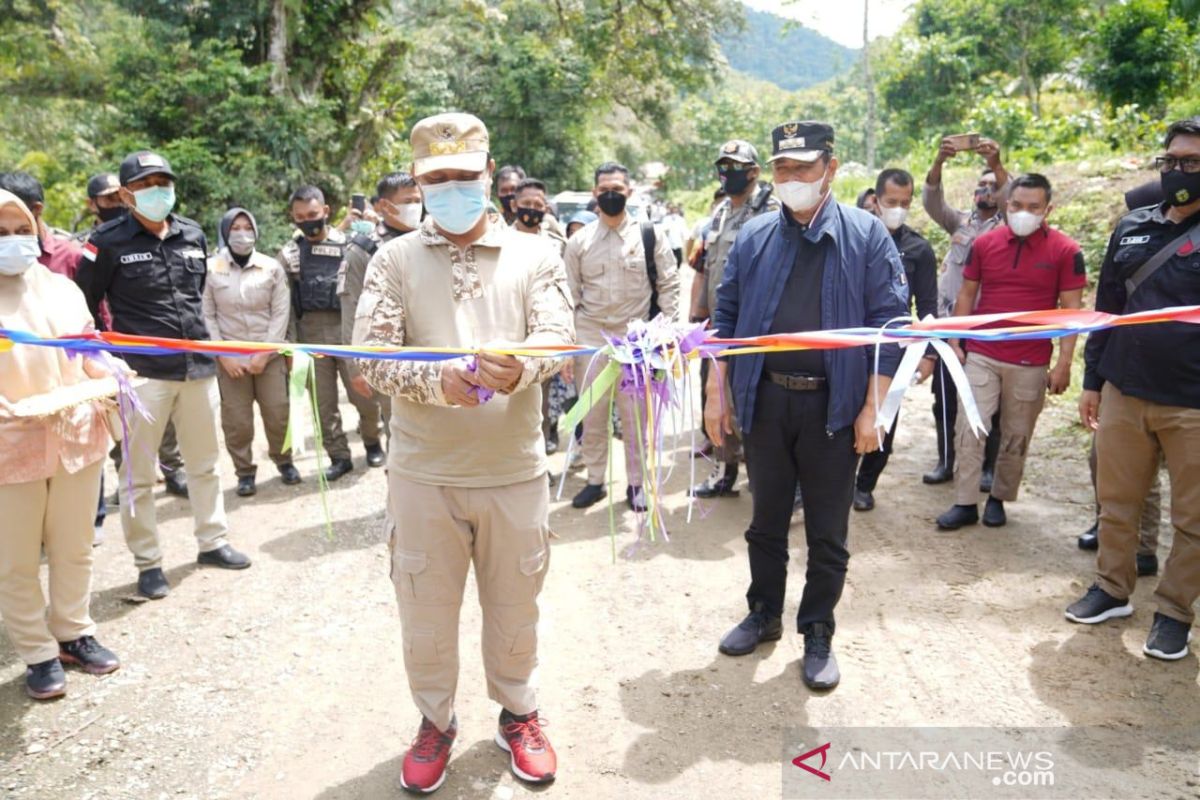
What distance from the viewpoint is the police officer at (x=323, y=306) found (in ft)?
22.8

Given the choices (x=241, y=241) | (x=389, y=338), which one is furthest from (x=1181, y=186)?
(x=241, y=241)

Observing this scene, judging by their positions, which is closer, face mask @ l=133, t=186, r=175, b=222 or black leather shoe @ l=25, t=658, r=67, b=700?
black leather shoe @ l=25, t=658, r=67, b=700

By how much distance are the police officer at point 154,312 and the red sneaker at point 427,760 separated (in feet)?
7.98

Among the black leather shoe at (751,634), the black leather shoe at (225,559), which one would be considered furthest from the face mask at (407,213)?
the black leather shoe at (751,634)

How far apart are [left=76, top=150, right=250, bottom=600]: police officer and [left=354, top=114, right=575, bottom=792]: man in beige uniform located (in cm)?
242

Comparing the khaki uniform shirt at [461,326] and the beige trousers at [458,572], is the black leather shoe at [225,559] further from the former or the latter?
the khaki uniform shirt at [461,326]

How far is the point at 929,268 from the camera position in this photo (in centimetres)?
561

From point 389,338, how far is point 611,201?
319 cm

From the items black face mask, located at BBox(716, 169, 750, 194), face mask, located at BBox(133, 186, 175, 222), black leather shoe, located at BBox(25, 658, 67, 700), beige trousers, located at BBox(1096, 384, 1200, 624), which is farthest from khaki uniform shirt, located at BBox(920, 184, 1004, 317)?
black leather shoe, located at BBox(25, 658, 67, 700)

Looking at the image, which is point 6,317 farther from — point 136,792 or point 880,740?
point 880,740

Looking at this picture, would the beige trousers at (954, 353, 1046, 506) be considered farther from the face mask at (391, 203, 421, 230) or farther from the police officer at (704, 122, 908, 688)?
the face mask at (391, 203, 421, 230)

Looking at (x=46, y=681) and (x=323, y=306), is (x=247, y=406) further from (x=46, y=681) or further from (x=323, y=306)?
(x=46, y=681)

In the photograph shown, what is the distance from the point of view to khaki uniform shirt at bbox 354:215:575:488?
288 cm

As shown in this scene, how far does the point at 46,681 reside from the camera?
12.3ft
